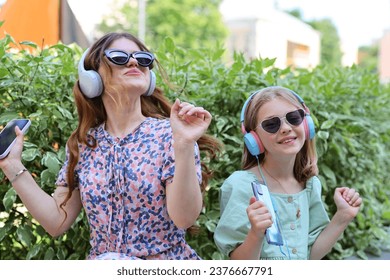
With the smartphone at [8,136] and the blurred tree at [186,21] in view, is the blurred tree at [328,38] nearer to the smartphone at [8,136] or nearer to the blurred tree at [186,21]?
the blurred tree at [186,21]

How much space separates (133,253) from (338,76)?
2414mm

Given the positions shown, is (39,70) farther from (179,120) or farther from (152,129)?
(179,120)

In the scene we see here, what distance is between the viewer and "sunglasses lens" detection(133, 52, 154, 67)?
214 cm

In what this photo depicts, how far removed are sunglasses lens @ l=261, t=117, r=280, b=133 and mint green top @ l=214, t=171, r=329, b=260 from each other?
206mm

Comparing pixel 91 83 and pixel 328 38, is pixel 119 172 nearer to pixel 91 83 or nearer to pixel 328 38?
pixel 91 83

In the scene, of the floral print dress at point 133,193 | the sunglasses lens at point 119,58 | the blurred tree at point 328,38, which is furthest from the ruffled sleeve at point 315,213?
the blurred tree at point 328,38

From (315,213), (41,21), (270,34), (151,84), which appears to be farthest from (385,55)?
(151,84)

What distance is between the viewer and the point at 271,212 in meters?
2.03

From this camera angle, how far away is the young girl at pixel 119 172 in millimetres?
2084

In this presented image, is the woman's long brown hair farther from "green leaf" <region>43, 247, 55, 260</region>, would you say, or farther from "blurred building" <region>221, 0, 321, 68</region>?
"blurred building" <region>221, 0, 321, 68</region>

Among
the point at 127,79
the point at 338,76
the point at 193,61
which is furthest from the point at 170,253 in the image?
the point at 338,76

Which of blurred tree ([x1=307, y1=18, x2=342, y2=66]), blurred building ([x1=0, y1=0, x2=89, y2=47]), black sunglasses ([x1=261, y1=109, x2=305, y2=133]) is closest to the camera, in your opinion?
black sunglasses ([x1=261, y1=109, x2=305, y2=133])

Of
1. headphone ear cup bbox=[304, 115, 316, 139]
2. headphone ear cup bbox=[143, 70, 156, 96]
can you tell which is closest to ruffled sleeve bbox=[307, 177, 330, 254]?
headphone ear cup bbox=[304, 115, 316, 139]

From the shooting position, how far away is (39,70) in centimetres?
273
